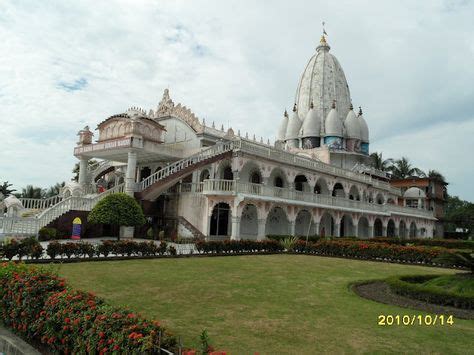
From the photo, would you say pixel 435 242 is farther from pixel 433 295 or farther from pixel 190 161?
pixel 433 295

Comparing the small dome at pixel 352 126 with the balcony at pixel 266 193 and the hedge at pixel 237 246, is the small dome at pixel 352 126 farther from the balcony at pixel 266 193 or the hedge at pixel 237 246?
the hedge at pixel 237 246

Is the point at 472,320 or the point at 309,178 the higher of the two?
the point at 309,178

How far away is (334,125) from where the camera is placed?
49.5m

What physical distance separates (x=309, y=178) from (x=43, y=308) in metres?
30.9

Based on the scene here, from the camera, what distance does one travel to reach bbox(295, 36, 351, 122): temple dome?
175 feet

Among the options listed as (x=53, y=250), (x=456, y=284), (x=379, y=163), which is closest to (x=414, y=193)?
(x=379, y=163)

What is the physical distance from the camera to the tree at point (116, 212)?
2327 cm

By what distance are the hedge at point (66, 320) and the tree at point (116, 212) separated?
15.7m

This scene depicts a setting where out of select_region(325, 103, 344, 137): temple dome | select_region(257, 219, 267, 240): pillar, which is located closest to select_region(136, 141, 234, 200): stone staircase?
select_region(257, 219, 267, 240): pillar

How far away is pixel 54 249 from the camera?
15266 mm

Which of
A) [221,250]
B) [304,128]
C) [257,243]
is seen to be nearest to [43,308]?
[221,250]

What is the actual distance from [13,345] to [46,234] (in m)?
17.9

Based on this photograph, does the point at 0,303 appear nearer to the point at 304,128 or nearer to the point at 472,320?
the point at 472,320

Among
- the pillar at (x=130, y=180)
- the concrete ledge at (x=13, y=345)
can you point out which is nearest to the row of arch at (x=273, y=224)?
the pillar at (x=130, y=180)
